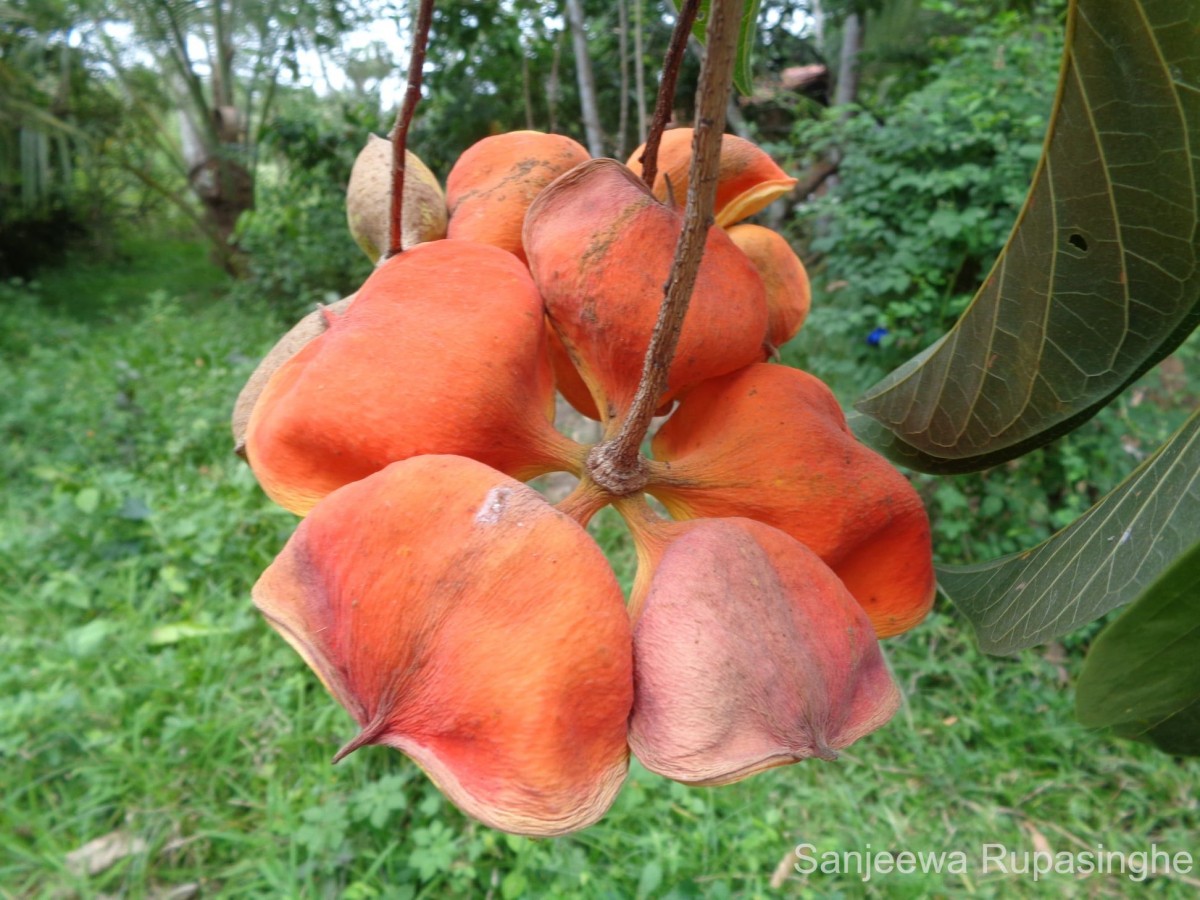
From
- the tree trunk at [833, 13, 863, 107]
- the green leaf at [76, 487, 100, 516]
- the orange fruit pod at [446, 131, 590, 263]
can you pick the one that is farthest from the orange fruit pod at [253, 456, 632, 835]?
the tree trunk at [833, 13, 863, 107]

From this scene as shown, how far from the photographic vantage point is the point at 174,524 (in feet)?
8.38

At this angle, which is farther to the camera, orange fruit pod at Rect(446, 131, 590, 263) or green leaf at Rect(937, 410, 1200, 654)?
orange fruit pod at Rect(446, 131, 590, 263)

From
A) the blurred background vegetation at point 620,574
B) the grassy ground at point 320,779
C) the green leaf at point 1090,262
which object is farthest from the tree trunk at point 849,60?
the green leaf at point 1090,262

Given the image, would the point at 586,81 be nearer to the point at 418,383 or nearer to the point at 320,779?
the point at 418,383

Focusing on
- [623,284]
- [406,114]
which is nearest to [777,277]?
[623,284]

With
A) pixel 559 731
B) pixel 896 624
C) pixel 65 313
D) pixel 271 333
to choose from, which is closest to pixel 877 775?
pixel 896 624

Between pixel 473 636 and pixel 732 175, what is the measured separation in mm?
434

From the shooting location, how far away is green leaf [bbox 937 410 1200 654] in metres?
0.43

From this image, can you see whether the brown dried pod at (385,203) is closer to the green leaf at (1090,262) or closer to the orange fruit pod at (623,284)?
the orange fruit pod at (623,284)

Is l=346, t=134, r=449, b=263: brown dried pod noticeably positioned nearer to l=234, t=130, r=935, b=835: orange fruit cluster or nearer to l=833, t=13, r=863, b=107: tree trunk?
l=234, t=130, r=935, b=835: orange fruit cluster

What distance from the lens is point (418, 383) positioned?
46 cm

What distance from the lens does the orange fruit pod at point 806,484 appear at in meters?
0.50

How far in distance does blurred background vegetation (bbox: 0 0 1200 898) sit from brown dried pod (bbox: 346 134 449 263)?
0.45 metres

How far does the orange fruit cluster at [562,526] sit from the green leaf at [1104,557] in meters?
0.06
